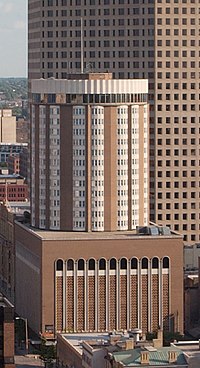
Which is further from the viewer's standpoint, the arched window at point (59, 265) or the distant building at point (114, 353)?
the arched window at point (59, 265)

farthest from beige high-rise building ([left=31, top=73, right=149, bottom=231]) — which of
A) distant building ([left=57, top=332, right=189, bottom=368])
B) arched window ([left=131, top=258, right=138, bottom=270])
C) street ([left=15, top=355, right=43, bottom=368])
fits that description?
distant building ([left=57, top=332, right=189, bottom=368])

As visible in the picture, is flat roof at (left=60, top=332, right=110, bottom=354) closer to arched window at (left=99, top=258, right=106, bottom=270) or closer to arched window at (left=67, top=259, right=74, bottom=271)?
arched window at (left=67, top=259, right=74, bottom=271)

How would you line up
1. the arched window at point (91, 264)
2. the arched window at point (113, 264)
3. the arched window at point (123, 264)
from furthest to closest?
the arched window at point (123, 264) < the arched window at point (113, 264) < the arched window at point (91, 264)

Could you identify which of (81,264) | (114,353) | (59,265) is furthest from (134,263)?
(114,353)

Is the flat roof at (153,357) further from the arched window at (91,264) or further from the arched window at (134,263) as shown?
the arched window at (134,263)

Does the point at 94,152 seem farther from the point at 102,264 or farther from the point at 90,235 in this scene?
the point at 102,264

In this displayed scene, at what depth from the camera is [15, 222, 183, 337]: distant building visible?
18250 centimetres

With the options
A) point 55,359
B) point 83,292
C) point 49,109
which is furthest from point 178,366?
point 49,109

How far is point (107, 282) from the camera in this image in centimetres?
18400

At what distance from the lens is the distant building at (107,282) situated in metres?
182

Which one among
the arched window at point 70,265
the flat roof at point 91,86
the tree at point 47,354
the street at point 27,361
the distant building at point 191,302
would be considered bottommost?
the street at point 27,361

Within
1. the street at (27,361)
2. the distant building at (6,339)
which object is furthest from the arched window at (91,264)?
the distant building at (6,339)

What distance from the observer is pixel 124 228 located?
190750 mm

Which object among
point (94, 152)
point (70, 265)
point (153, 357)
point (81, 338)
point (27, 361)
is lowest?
point (27, 361)
